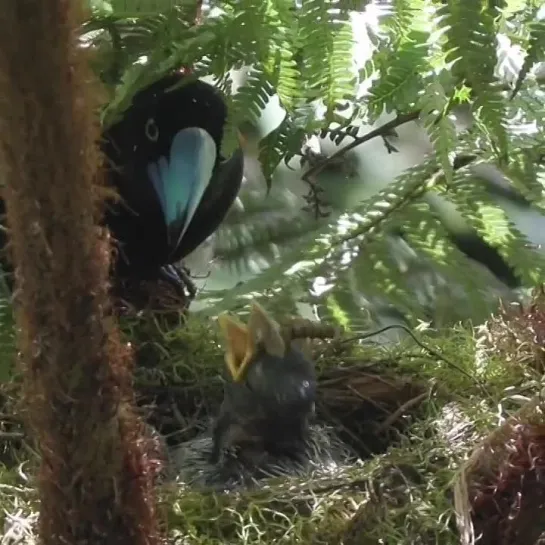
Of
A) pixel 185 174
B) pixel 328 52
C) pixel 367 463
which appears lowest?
pixel 367 463

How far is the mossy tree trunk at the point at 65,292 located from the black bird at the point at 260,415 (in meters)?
0.20

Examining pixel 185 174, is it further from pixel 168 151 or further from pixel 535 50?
pixel 535 50

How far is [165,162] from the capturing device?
0.66 metres

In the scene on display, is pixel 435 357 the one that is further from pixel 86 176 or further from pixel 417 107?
pixel 86 176

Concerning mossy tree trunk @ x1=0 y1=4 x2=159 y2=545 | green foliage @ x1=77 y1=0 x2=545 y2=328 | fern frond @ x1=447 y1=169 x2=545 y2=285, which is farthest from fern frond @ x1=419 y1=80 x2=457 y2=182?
mossy tree trunk @ x1=0 y1=4 x2=159 y2=545

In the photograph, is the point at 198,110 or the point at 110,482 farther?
the point at 198,110

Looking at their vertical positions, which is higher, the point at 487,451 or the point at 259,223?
the point at 487,451

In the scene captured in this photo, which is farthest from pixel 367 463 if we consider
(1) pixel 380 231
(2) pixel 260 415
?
(1) pixel 380 231

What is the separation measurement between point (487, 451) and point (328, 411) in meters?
0.24

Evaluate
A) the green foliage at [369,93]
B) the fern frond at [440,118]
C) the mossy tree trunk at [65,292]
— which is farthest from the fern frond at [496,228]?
the mossy tree trunk at [65,292]

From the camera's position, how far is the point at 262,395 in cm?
59

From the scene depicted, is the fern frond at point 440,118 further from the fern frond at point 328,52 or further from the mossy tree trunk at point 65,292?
the mossy tree trunk at point 65,292

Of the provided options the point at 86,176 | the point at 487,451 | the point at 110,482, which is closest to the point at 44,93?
the point at 86,176

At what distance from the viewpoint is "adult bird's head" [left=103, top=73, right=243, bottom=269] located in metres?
0.65
